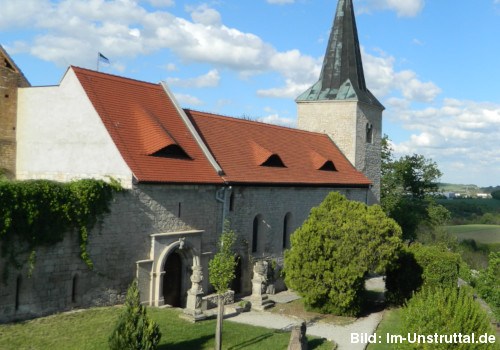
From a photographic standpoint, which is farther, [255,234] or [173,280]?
[255,234]

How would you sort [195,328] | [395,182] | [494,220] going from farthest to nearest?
[494,220] → [395,182] → [195,328]

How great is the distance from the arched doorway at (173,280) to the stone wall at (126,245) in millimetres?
334

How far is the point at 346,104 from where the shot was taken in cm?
3253

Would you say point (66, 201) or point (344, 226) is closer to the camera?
point (66, 201)

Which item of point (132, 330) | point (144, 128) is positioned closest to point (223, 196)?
point (144, 128)

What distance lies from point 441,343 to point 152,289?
10.3 metres

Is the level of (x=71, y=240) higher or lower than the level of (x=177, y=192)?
lower

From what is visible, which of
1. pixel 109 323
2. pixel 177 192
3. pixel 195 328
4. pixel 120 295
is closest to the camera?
pixel 109 323

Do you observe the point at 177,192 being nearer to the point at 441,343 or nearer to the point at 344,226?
the point at 344,226

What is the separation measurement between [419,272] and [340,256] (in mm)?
5276

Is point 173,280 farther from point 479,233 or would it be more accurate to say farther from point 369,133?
point 479,233

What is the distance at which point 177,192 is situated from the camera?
62.2 feet

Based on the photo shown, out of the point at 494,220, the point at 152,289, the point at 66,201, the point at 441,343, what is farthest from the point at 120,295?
the point at 494,220

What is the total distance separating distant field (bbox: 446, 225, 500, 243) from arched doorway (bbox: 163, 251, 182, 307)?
162 feet
